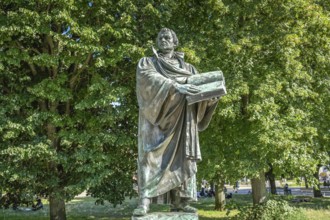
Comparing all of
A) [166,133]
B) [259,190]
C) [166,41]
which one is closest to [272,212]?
[259,190]

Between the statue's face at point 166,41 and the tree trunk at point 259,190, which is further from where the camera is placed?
the tree trunk at point 259,190

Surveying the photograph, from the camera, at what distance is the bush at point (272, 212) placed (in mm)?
12805

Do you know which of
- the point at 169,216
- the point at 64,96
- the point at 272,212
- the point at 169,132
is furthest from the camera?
the point at 272,212

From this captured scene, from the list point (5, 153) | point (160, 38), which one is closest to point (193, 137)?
point (160, 38)

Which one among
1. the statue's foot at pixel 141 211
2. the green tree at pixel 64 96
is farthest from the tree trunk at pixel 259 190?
the statue's foot at pixel 141 211

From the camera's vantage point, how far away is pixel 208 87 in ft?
12.9

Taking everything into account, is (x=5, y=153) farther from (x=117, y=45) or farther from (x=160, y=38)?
(x=160, y=38)

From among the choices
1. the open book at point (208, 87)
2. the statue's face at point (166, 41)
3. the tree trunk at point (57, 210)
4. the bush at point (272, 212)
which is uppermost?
the statue's face at point (166, 41)

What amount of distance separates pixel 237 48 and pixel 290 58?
69.8 inches

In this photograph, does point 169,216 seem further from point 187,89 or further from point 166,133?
point 187,89

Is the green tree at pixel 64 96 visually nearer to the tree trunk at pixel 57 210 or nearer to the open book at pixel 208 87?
the tree trunk at pixel 57 210

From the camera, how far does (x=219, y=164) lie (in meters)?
13.1

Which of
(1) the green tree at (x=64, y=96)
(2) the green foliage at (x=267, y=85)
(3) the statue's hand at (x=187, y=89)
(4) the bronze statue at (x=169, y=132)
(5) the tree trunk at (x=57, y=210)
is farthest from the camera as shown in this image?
(5) the tree trunk at (x=57, y=210)

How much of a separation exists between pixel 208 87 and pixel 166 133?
71cm
